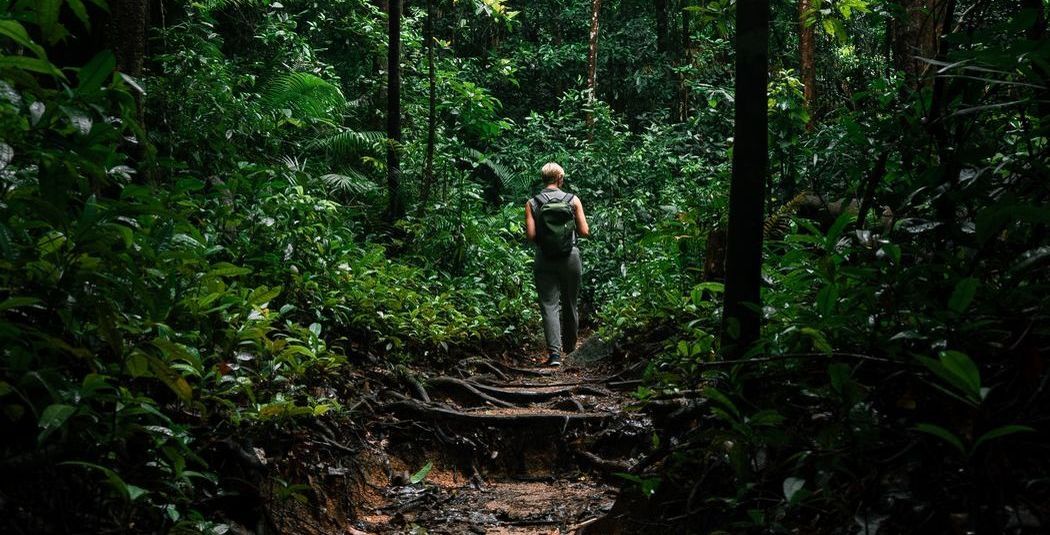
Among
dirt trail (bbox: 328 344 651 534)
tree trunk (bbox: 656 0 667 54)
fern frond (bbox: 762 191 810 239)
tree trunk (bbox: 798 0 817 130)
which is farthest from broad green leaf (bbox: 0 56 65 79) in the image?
tree trunk (bbox: 656 0 667 54)

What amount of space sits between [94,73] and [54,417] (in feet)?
3.44

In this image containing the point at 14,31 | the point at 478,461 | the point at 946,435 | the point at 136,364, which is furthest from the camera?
the point at 478,461

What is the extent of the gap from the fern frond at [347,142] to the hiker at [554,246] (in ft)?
12.1

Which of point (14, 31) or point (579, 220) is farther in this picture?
point (579, 220)

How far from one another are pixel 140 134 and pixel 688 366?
91.9 inches

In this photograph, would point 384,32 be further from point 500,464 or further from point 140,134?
point 140,134

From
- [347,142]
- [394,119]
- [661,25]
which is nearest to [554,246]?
[394,119]

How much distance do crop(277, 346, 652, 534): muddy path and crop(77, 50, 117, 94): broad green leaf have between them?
1.98 metres

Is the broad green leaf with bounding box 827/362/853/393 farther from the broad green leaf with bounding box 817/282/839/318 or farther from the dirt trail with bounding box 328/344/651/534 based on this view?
the dirt trail with bounding box 328/344/651/534

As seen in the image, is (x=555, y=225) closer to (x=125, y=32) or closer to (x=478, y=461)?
(x=478, y=461)

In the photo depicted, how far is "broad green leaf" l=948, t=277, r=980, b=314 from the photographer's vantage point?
188 centimetres

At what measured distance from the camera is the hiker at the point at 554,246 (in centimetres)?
777

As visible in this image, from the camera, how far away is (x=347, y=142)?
1078 centimetres

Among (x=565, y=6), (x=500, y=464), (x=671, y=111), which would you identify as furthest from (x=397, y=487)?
(x=565, y=6)
